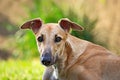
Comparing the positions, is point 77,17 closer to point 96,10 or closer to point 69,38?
point 96,10

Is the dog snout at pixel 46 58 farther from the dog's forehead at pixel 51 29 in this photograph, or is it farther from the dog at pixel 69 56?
the dog's forehead at pixel 51 29

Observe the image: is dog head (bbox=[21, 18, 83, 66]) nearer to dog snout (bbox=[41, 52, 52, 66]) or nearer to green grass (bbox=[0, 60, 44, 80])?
dog snout (bbox=[41, 52, 52, 66])

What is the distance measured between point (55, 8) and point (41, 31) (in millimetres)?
7331

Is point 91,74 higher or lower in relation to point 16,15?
higher

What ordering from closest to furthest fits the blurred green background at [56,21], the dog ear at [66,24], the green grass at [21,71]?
the dog ear at [66,24] < the green grass at [21,71] < the blurred green background at [56,21]

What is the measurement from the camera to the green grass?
36.8 ft

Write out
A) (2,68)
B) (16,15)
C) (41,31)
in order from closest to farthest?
(41,31) → (2,68) → (16,15)

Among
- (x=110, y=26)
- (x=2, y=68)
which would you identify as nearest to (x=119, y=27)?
(x=110, y=26)

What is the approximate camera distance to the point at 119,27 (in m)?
14.9

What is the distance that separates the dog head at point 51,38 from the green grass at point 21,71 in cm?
237

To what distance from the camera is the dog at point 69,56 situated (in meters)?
8.48

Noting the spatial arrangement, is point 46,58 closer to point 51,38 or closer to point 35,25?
point 51,38

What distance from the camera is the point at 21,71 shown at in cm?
1215

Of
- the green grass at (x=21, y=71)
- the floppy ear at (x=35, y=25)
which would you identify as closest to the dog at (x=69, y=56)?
the floppy ear at (x=35, y=25)
